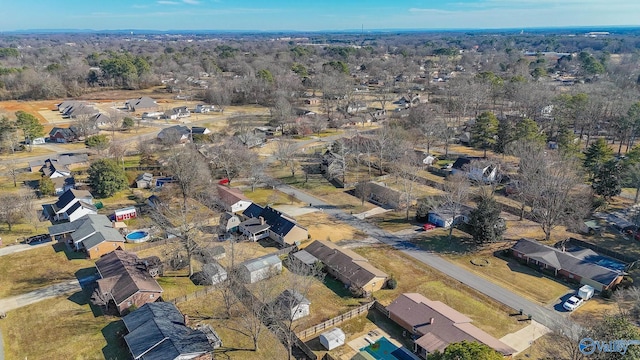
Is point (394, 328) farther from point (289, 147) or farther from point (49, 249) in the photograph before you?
point (289, 147)

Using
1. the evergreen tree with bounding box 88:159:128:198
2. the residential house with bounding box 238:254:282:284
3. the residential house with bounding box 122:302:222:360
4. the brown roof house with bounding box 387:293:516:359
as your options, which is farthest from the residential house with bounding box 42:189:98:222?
the brown roof house with bounding box 387:293:516:359

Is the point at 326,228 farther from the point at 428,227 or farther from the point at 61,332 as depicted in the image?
the point at 61,332

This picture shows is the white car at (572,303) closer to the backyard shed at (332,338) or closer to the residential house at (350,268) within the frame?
the residential house at (350,268)

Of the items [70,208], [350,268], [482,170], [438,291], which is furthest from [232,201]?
[482,170]

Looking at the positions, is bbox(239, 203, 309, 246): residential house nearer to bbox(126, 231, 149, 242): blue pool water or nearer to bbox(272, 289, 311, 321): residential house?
bbox(126, 231, 149, 242): blue pool water

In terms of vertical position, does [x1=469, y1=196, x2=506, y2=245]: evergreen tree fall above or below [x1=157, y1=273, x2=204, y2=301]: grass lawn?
above

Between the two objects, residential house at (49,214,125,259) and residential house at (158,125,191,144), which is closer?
residential house at (49,214,125,259)
